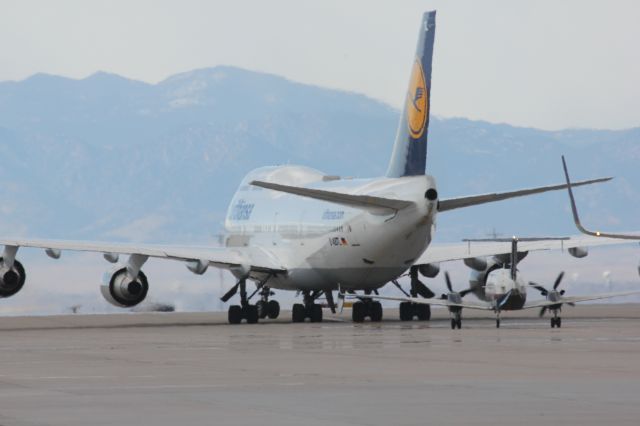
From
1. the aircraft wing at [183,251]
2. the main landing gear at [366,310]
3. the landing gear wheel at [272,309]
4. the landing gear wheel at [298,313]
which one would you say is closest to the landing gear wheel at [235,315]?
the aircraft wing at [183,251]

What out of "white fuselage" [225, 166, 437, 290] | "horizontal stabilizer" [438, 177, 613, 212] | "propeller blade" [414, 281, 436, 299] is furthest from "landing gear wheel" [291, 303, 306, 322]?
"horizontal stabilizer" [438, 177, 613, 212]

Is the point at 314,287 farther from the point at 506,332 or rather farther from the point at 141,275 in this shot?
the point at 506,332

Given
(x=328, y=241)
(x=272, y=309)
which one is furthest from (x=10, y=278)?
(x=328, y=241)

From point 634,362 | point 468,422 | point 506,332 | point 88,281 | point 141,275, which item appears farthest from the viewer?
point 88,281

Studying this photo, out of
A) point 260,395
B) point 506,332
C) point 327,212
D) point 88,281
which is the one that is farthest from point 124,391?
point 88,281

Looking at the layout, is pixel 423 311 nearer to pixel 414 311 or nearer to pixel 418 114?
pixel 414 311

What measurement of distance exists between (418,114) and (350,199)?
4275mm

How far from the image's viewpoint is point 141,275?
52438mm

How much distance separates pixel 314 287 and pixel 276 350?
21.8 metres

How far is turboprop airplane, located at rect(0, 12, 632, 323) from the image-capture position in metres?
49.2

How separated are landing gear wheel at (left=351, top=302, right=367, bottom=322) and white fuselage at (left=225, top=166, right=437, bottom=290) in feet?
2.25

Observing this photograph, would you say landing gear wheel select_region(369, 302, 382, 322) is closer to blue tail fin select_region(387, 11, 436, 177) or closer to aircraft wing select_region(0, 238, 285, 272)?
aircraft wing select_region(0, 238, 285, 272)

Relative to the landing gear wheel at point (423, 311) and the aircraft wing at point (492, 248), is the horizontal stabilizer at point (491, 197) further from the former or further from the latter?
the aircraft wing at point (492, 248)

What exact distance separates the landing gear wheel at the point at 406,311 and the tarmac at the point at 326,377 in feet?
33.4
